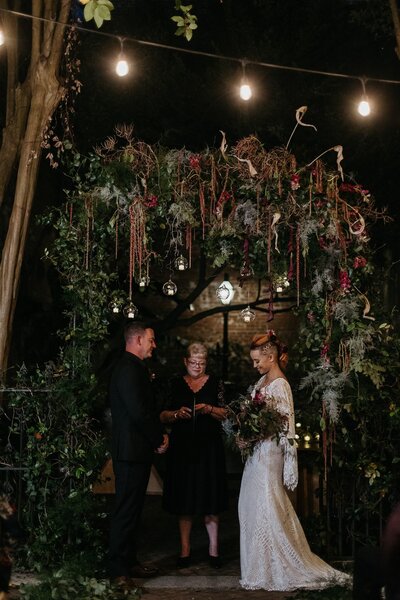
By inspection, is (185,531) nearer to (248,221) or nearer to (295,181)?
(248,221)

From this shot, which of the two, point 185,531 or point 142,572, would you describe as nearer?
point 142,572

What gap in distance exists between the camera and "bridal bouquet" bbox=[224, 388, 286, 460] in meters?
8.30

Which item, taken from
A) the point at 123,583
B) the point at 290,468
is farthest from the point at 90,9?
the point at 123,583

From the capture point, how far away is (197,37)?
Result: 16.4 metres

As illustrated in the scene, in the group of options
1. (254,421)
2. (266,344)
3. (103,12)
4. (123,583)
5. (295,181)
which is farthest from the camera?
(295,181)

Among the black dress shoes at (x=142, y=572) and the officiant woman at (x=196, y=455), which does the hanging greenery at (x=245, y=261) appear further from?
the black dress shoes at (x=142, y=572)

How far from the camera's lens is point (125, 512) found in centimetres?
808

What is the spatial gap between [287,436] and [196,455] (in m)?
0.96

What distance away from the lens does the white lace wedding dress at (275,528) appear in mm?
8117

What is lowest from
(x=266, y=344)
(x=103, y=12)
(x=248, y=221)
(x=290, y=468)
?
(x=290, y=468)

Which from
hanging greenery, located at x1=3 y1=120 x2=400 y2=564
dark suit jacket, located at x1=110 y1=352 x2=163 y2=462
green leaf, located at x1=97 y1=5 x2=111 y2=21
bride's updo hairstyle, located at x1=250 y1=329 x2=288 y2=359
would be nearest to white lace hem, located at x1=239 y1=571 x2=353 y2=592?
hanging greenery, located at x1=3 y1=120 x2=400 y2=564

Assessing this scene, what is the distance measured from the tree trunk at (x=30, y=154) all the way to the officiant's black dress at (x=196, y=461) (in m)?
1.83

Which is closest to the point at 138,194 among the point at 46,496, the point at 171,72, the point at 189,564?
the point at 46,496

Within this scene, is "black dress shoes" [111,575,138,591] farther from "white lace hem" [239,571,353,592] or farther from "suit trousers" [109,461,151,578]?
"white lace hem" [239,571,353,592]
